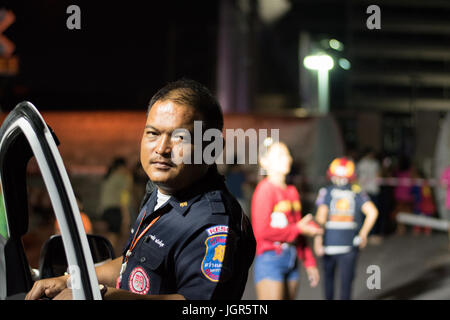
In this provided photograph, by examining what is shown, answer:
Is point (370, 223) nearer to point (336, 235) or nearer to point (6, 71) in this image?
point (336, 235)

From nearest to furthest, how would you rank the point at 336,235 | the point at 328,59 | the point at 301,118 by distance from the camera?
the point at 336,235, the point at 328,59, the point at 301,118

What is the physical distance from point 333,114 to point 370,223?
710 centimetres

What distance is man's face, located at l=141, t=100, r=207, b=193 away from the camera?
1619 mm

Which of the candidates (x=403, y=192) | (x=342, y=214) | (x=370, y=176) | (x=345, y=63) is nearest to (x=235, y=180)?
(x=342, y=214)

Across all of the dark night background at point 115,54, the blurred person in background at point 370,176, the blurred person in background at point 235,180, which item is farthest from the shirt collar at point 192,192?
the dark night background at point 115,54

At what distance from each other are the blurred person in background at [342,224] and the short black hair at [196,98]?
4.24 meters

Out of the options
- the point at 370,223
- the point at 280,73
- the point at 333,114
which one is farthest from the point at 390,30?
the point at 370,223

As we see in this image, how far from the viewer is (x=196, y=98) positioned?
1658mm

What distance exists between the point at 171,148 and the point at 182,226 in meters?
0.23

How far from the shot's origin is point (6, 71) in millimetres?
13336

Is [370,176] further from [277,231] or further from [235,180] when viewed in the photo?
[277,231]
